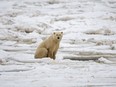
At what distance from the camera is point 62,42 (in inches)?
499

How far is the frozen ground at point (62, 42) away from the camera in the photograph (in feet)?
23.6

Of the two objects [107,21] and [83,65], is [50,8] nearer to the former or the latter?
[107,21]

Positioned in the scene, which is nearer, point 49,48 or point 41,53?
point 41,53

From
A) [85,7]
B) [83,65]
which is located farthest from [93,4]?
[83,65]

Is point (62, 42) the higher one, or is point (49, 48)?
point (49, 48)

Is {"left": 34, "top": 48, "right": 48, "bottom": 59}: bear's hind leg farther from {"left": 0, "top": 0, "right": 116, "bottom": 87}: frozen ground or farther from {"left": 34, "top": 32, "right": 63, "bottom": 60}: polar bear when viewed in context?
{"left": 0, "top": 0, "right": 116, "bottom": 87}: frozen ground

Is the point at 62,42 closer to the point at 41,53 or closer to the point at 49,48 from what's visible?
the point at 49,48

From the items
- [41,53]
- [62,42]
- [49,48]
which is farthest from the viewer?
[62,42]

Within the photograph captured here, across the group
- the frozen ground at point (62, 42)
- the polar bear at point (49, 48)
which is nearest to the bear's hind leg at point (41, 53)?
the polar bear at point (49, 48)

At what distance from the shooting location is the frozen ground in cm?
718

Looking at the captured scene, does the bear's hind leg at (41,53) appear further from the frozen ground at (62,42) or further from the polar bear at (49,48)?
the frozen ground at (62,42)

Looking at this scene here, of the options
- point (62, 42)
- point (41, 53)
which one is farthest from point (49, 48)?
point (62, 42)

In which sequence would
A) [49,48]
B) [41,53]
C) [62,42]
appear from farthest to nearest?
[62,42] → [49,48] → [41,53]

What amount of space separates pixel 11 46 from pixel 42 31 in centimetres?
313
